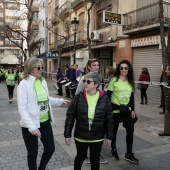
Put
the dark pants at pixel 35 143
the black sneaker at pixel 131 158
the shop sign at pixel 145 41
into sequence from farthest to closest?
the shop sign at pixel 145 41
the black sneaker at pixel 131 158
the dark pants at pixel 35 143

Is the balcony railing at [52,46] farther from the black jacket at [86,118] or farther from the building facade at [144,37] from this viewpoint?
the black jacket at [86,118]

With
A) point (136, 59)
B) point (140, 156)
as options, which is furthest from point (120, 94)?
point (136, 59)

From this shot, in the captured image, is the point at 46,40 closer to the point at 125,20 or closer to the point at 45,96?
the point at 125,20

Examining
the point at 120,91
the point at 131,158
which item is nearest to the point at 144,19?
the point at 120,91

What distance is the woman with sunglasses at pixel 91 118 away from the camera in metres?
2.97

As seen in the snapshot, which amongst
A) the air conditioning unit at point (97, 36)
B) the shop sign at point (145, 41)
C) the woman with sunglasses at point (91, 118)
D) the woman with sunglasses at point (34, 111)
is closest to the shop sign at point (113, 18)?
the shop sign at point (145, 41)

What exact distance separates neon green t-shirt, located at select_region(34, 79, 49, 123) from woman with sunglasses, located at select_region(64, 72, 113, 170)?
1.26 ft

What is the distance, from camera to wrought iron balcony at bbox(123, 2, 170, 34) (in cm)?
1127

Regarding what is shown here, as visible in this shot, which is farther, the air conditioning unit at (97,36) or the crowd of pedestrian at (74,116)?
the air conditioning unit at (97,36)

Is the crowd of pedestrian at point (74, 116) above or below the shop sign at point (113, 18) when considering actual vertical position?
below

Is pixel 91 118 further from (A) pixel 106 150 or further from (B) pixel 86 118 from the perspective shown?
(A) pixel 106 150

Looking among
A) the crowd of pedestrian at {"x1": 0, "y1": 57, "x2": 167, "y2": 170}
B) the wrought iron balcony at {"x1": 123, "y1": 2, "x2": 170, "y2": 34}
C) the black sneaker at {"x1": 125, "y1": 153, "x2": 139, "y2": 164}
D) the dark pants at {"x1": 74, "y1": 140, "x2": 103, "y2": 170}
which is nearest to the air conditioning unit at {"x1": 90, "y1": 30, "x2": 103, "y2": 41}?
the wrought iron balcony at {"x1": 123, "y1": 2, "x2": 170, "y2": 34}

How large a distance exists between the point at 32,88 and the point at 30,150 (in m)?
0.82

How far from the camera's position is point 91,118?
9.77 feet
